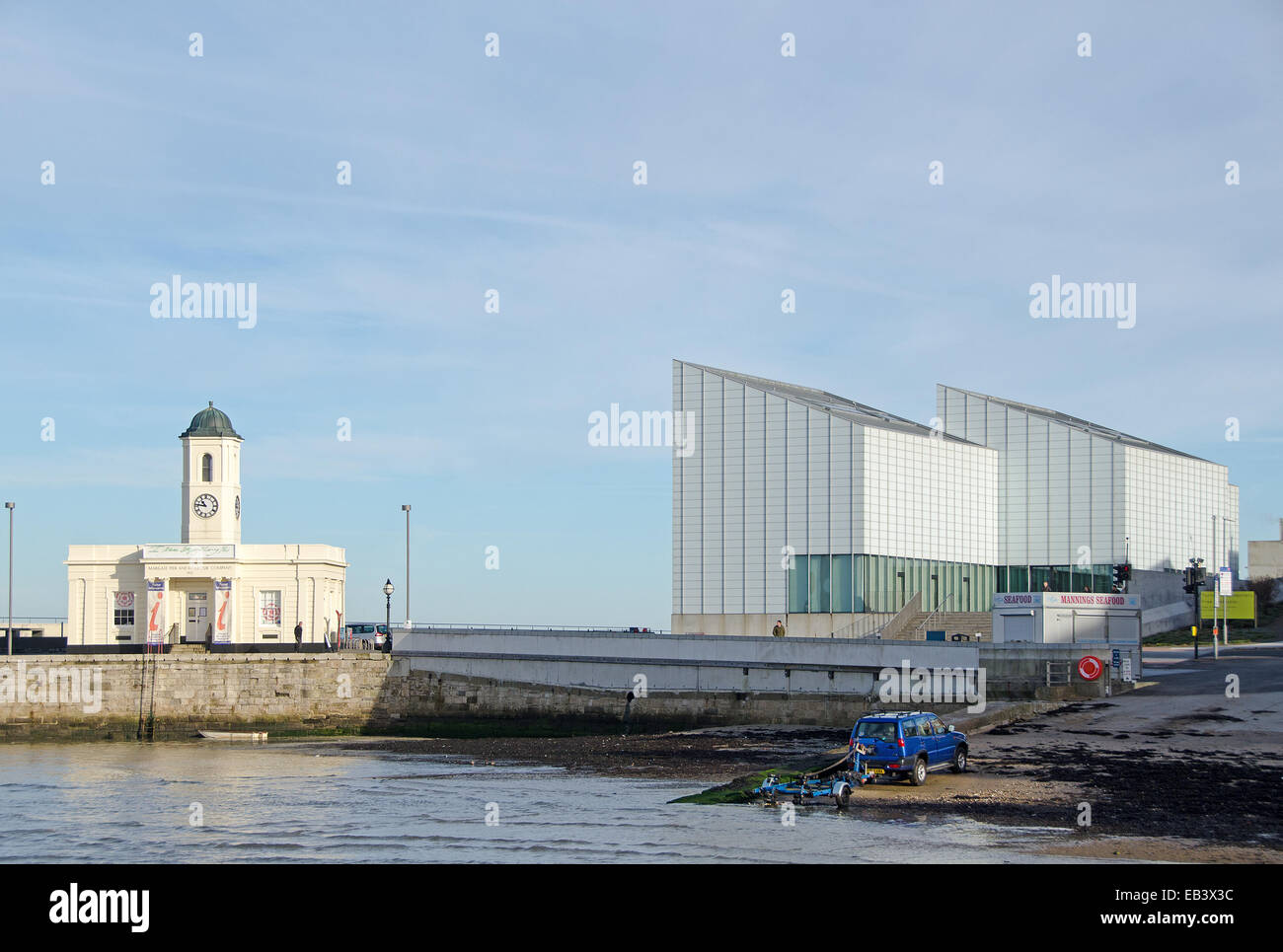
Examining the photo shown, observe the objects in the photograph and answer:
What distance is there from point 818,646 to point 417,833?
966 inches

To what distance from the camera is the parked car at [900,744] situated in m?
31.5

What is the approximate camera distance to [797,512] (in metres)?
80.6

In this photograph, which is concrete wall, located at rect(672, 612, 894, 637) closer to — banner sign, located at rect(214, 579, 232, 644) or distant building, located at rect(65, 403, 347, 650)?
distant building, located at rect(65, 403, 347, 650)

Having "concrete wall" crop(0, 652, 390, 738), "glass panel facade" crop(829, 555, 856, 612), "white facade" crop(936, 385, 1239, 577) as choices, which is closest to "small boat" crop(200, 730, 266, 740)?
"concrete wall" crop(0, 652, 390, 738)

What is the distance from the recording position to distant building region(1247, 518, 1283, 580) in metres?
106

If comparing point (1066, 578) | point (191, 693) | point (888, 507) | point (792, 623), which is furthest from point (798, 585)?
point (191, 693)

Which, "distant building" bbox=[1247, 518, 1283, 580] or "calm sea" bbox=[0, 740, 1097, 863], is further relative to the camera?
"distant building" bbox=[1247, 518, 1283, 580]

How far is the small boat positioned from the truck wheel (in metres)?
36.4

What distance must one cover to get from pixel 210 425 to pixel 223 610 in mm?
10077

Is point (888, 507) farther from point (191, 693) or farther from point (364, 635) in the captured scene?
point (191, 693)

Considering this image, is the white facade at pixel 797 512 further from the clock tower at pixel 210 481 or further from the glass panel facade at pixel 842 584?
the clock tower at pixel 210 481
